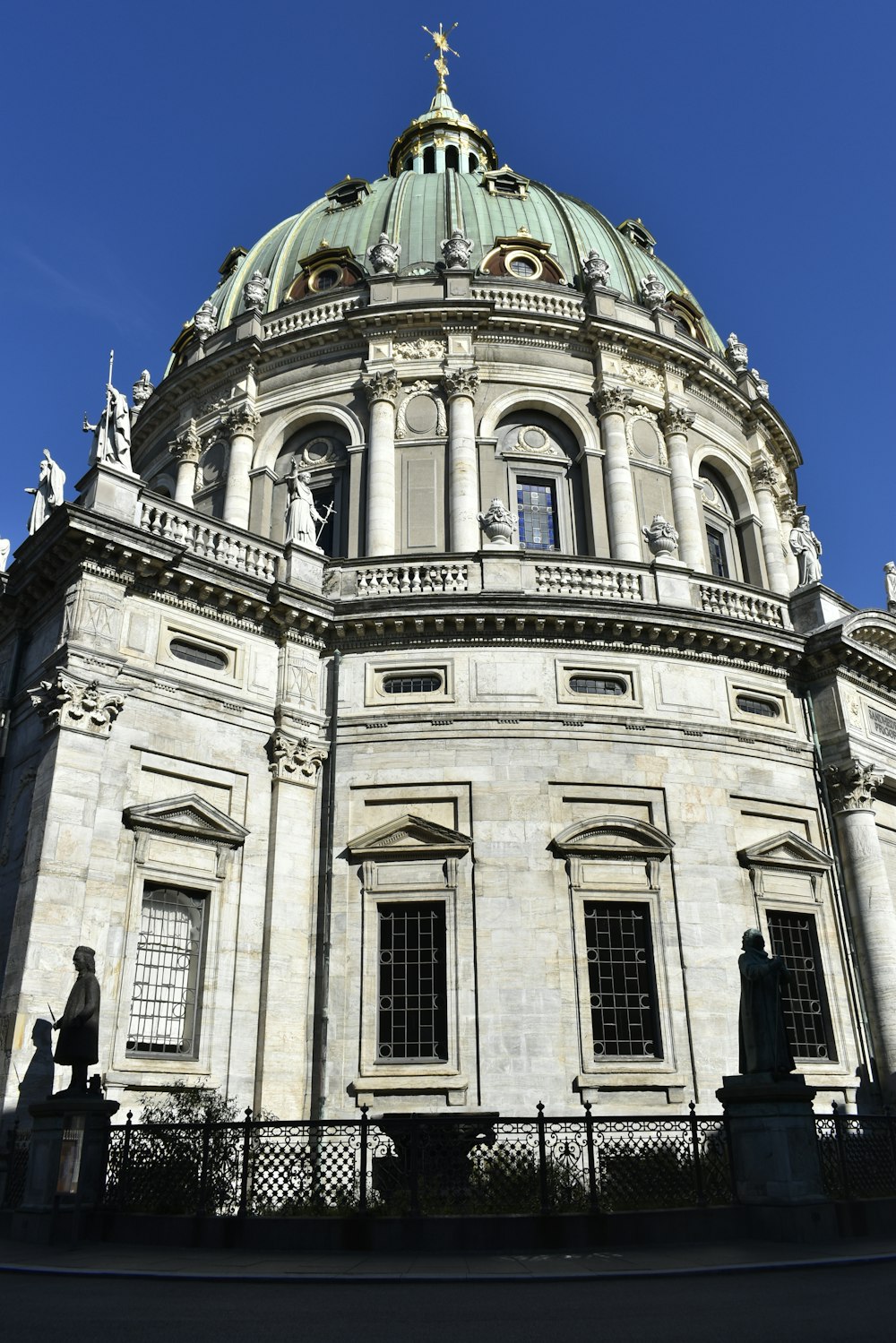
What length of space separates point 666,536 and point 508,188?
19758 mm

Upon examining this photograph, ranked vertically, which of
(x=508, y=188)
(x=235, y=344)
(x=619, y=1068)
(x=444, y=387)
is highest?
(x=508, y=188)

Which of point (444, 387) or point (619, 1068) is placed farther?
point (444, 387)

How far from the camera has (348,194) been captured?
40219mm

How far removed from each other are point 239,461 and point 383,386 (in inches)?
188

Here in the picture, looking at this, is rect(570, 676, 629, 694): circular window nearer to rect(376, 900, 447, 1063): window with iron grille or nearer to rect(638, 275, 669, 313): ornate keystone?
rect(376, 900, 447, 1063): window with iron grille

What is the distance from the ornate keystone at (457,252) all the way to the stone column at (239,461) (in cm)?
757

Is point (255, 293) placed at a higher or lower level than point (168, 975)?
higher

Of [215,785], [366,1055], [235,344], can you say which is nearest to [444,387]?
[235,344]

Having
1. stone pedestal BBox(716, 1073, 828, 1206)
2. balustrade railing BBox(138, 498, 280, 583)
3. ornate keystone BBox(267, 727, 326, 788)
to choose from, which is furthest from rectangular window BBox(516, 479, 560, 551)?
stone pedestal BBox(716, 1073, 828, 1206)

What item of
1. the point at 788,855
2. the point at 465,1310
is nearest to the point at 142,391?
the point at 788,855

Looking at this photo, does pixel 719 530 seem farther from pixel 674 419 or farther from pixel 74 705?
pixel 74 705

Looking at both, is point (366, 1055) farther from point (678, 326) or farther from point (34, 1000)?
point (678, 326)

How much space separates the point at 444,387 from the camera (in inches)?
1256

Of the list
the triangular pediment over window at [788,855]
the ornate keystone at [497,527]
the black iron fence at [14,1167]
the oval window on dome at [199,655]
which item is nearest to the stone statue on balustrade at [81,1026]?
the black iron fence at [14,1167]
